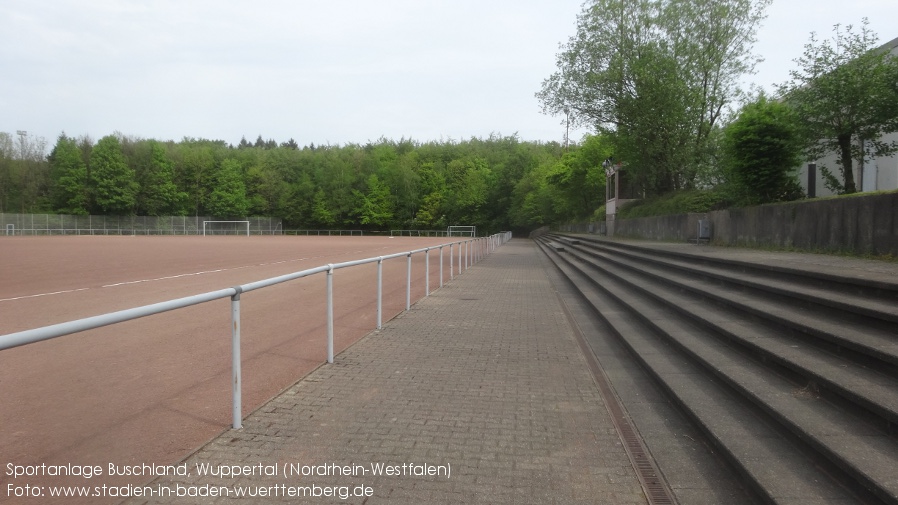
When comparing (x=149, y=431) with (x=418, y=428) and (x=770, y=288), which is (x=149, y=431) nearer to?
(x=418, y=428)

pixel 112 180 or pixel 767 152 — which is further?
pixel 112 180

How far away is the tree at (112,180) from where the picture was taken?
80750 millimetres

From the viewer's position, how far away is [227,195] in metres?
89.4

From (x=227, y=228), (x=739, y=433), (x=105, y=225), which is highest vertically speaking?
(x=105, y=225)

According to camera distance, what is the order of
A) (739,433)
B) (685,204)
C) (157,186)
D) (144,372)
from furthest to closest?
(157,186)
(685,204)
(144,372)
(739,433)

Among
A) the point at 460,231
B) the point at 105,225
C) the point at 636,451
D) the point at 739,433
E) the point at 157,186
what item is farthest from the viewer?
the point at 460,231

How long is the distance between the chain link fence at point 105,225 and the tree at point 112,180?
6123 millimetres

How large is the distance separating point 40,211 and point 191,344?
9159 cm

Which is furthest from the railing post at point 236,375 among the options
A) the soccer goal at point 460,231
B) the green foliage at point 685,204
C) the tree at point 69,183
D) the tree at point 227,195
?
the tree at point 227,195

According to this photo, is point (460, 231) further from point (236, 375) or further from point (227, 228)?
point (236, 375)

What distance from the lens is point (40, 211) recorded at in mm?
81000

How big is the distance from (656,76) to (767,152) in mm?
13529

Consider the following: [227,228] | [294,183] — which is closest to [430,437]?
[227,228]

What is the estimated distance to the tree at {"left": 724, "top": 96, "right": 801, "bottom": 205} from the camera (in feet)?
45.6
